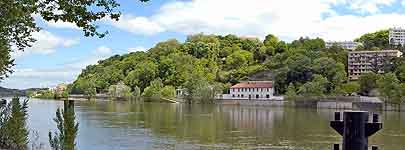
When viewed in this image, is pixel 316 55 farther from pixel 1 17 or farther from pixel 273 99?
pixel 1 17

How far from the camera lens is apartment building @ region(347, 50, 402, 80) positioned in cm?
10168

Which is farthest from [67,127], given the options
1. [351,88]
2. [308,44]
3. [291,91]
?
[308,44]

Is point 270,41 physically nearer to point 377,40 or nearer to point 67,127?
point 377,40

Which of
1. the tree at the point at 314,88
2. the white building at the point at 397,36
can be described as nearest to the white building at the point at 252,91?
the tree at the point at 314,88

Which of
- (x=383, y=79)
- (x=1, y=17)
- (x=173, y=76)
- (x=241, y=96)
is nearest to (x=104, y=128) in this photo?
(x=1, y=17)

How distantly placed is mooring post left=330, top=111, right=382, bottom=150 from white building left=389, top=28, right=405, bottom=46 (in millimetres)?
139448

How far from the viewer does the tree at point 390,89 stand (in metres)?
70.4

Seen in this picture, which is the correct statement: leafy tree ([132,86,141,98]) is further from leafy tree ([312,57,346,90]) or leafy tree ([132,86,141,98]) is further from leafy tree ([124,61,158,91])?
leafy tree ([312,57,346,90])

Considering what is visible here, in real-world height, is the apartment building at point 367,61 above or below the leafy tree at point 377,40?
below

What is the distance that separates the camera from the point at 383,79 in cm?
7512

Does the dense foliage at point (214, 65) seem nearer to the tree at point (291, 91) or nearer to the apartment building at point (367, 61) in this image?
the tree at point (291, 91)

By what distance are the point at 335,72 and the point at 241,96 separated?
17.8m

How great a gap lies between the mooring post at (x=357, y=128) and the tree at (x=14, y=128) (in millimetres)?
12431

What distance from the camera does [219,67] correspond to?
13012 cm
